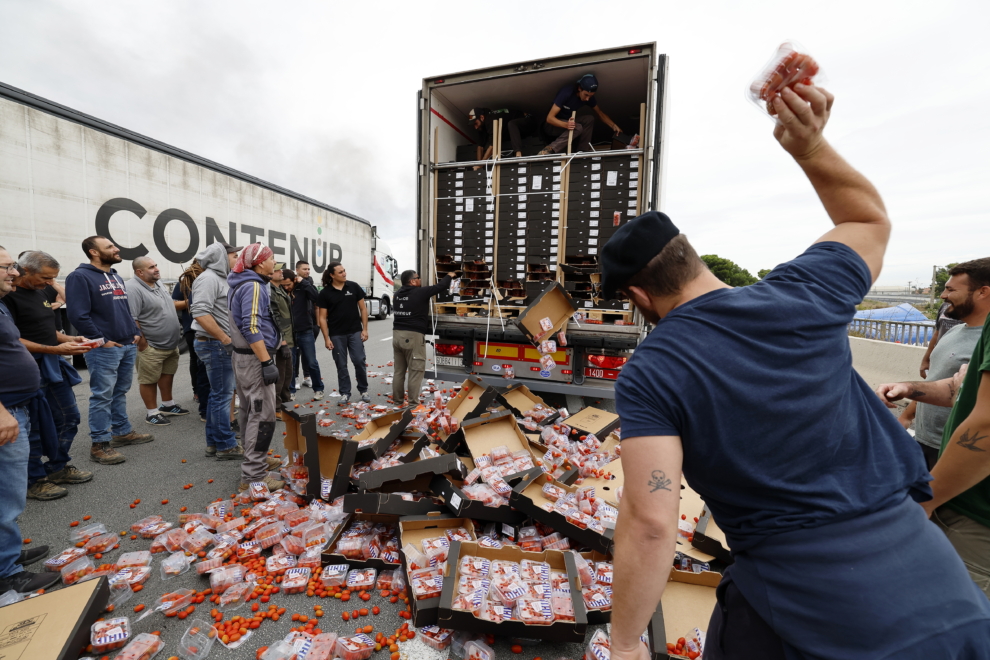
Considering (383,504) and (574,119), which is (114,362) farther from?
(574,119)

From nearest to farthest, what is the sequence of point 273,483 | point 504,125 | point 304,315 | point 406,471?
point 406,471 < point 273,483 < point 304,315 < point 504,125

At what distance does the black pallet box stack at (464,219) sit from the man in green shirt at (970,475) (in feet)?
16.9

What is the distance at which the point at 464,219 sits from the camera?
6305 millimetres

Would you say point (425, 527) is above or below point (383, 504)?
below

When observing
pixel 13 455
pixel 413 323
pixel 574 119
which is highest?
pixel 574 119

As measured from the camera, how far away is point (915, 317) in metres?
15.3

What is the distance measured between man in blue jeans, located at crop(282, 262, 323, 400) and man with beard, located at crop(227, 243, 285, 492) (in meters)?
2.75

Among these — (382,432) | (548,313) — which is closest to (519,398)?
(548,313)

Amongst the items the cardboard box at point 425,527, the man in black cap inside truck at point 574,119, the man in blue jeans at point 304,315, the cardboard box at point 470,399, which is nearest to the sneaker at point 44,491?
the cardboard box at point 425,527

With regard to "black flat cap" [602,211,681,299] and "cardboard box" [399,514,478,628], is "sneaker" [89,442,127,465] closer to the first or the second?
"cardboard box" [399,514,478,628]

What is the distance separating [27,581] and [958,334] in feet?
19.4

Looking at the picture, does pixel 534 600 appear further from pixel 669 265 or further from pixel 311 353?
pixel 311 353

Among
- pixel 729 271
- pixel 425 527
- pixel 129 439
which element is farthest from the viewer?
pixel 729 271

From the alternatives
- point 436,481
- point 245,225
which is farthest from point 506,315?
point 245,225
